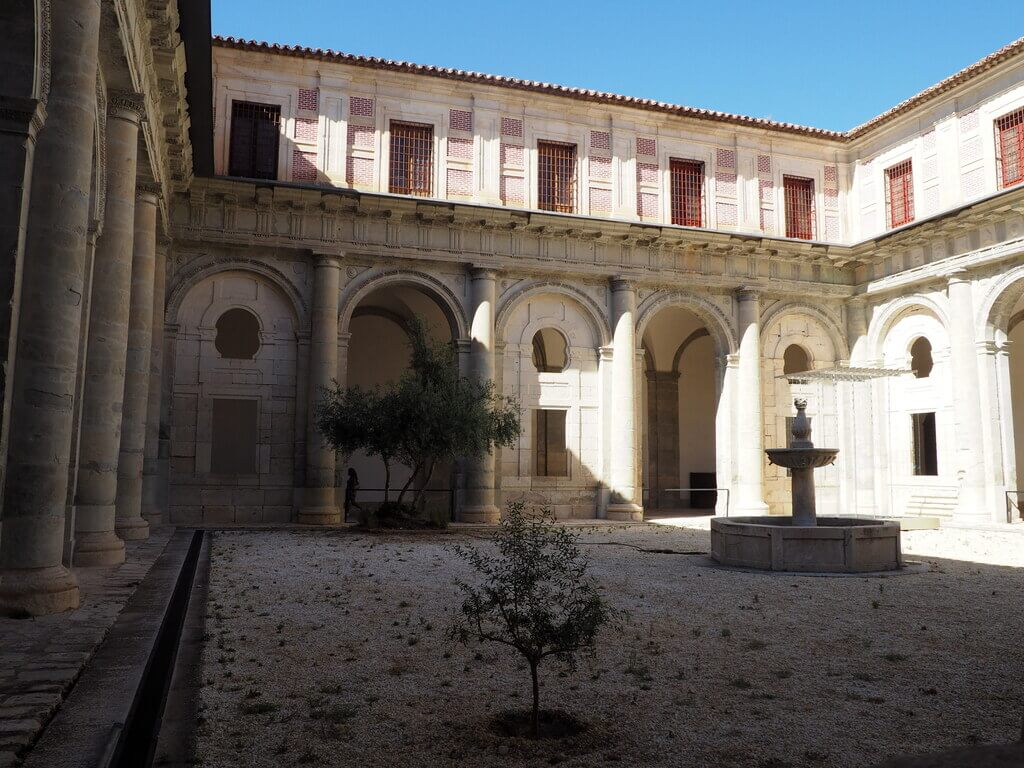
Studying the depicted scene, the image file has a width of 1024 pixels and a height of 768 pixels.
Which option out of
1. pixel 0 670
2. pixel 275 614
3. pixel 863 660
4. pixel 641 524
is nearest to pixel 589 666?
pixel 863 660

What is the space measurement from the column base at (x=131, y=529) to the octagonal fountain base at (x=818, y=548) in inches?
376

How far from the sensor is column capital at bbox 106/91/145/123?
11055 millimetres

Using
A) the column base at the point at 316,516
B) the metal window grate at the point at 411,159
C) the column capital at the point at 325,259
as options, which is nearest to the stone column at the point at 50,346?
the column base at the point at 316,516

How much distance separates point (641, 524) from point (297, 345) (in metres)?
9.14

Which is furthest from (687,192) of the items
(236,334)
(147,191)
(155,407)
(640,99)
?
(155,407)

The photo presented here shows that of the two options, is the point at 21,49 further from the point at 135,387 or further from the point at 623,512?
the point at 623,512

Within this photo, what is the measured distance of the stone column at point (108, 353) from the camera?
10727mm

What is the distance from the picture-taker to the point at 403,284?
66.5 ft

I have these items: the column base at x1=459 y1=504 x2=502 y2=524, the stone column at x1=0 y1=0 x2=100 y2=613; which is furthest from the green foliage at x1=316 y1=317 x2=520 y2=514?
the stone column at x1=0 y1=0 x2=100 y2=613

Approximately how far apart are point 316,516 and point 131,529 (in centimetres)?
518

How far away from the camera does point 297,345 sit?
1955 cm

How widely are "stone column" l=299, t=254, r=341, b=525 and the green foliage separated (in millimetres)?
723

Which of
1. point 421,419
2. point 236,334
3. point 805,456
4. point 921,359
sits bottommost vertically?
point 805,456

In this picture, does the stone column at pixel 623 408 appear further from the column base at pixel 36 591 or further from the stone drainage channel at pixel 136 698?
the column base at pixel 36 591
